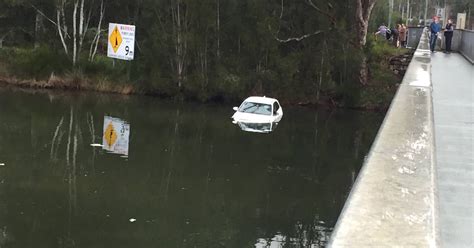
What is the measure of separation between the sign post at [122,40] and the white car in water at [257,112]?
12.6 meters

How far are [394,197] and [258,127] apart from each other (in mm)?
26752

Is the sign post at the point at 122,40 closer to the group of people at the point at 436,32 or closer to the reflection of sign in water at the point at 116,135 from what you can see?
the reflection of sign in water at the point at 116,135

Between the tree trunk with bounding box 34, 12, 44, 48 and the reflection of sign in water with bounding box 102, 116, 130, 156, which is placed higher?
the tree trunk with bounding box 34, 12, 44, 48

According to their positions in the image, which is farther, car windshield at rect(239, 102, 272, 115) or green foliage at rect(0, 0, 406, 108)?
green foliage at rect(0, 0, 406, 108)

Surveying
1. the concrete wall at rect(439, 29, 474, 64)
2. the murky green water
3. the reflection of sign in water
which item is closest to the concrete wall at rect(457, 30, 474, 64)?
the concrete wall at rect(439, 29, 474, 64)

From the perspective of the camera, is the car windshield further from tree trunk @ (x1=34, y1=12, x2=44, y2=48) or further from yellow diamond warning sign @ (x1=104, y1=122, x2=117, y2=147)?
tree trunk @ (x1=34, y1=12, x2=44, y2=48)

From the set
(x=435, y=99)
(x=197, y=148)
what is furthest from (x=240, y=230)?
(x=197, y=148)

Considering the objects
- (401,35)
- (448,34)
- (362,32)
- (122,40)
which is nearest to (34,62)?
(122,40)

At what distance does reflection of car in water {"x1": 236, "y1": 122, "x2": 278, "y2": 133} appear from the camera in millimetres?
30000

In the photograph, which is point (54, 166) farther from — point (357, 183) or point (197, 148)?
point (357, 183)

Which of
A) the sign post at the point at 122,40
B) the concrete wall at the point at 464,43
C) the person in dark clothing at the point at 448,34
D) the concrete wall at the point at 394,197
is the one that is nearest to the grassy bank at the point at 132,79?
the sign post at the point at 122,40

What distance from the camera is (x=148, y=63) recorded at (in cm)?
4219

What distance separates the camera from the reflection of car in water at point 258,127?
30.0 m

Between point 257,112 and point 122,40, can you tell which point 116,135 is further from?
point 122,40
